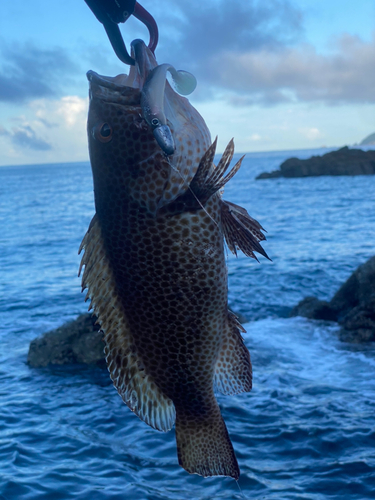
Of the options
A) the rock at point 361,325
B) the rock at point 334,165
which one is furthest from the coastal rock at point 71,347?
the rock at point 334,165

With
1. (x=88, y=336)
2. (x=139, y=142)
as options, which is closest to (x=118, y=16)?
(x=139, y=142)

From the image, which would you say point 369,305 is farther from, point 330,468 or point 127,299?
point 127,299

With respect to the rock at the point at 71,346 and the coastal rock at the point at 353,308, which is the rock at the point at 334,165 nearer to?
the coastal rock at the point at 353,308

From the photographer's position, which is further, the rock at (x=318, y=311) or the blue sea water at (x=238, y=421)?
the rock at (x=318, y=311)

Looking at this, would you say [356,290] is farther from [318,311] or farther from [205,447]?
[205,447]

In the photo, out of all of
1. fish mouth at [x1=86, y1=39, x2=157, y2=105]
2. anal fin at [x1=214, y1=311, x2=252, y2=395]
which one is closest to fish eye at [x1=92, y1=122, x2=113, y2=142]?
fish mouth at [x1=86, y1=39, x2=157, y2=105]

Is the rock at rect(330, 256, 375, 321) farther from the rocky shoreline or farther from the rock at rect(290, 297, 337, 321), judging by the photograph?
the rock at rect(290, 297, 337, 321)
